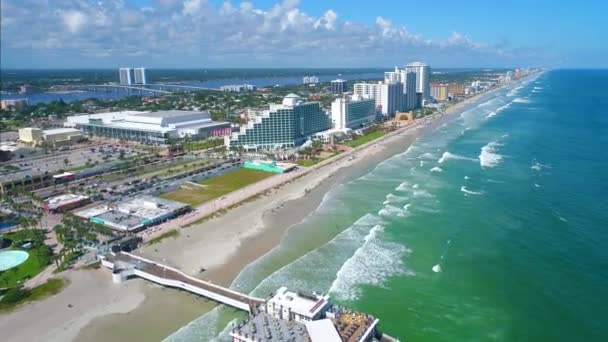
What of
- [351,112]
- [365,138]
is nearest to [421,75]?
[351,112]

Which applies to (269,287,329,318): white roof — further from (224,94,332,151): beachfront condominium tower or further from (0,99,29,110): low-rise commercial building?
(0,99,29,110): low-rise commercial building

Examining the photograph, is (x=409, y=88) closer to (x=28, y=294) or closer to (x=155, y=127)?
(x=155, y=127)

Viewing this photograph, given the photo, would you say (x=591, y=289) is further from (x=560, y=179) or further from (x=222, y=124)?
(x=222, y=124)

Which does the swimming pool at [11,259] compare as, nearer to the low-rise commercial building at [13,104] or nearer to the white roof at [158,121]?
the white roof at [158,121]

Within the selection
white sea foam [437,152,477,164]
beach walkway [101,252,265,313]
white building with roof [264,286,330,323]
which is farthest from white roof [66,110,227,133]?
white building with roof [264,286,330,323]

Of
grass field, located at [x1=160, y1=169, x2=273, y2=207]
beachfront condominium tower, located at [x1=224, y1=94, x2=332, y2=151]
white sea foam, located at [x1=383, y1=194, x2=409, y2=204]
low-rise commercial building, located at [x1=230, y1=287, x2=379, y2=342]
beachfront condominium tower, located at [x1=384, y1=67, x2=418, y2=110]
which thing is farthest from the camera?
beachfront condominium tower, located at [x1=384, y1=67, x2=418, y2=110]

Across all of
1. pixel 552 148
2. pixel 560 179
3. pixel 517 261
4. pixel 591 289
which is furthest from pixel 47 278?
pixel 552 148
